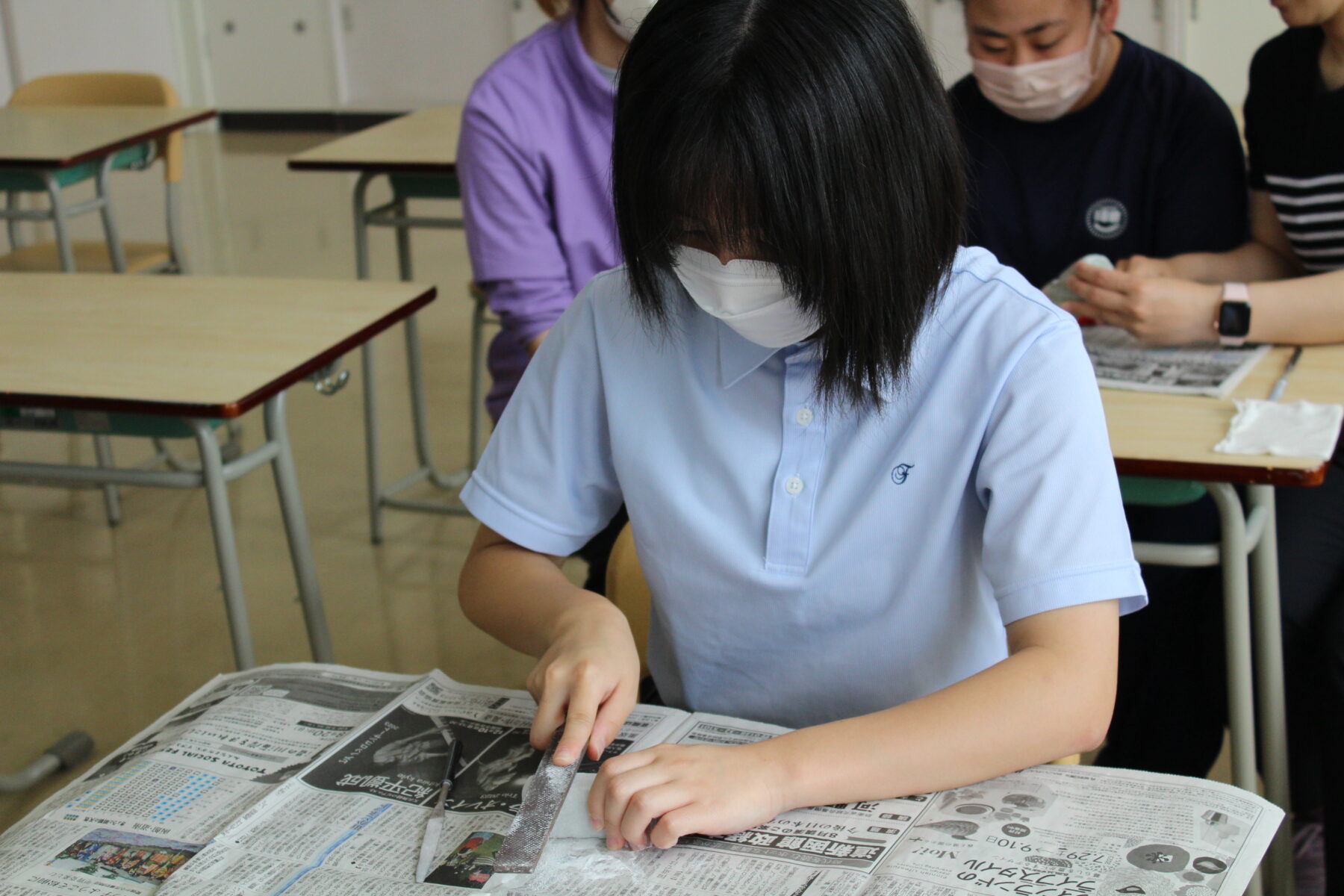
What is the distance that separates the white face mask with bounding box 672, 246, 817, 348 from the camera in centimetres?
85

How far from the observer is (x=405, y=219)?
115 inches

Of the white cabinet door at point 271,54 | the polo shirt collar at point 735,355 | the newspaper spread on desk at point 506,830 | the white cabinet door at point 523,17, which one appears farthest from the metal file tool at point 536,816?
the white cabinet door at point 271,54

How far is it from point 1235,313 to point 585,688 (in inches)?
42.5

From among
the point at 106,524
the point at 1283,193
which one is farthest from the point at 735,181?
the point at 106,524

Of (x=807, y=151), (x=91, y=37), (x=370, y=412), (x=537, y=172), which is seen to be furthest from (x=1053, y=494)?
(x=91, y=37)

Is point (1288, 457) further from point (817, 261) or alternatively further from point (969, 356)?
point (817, 261)

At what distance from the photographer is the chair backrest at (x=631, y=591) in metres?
1.18

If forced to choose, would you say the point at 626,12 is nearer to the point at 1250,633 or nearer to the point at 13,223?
the point at 1250,633

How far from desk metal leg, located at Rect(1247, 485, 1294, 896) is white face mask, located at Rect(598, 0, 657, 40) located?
93cm

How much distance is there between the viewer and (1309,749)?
66.7 inches

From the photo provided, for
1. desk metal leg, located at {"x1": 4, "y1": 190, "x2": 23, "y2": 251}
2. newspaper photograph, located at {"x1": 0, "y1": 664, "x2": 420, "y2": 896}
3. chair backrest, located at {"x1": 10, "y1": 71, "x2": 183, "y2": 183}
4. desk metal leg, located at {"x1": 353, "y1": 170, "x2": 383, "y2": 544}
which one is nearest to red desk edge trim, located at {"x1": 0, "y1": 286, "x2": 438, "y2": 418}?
newspaper photograph, located at {"x1": 0, "y1": 664, "x2": 420, "y2": 896}

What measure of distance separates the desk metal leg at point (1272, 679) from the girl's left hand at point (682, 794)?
0.88 meters

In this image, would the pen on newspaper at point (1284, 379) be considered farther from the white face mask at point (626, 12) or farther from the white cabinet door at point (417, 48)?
the white cabinet door at point (417, 48)

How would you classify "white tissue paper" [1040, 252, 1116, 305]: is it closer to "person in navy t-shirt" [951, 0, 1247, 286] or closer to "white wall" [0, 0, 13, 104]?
"person in navy t-shirt" [951, 0, 1247, 286]
